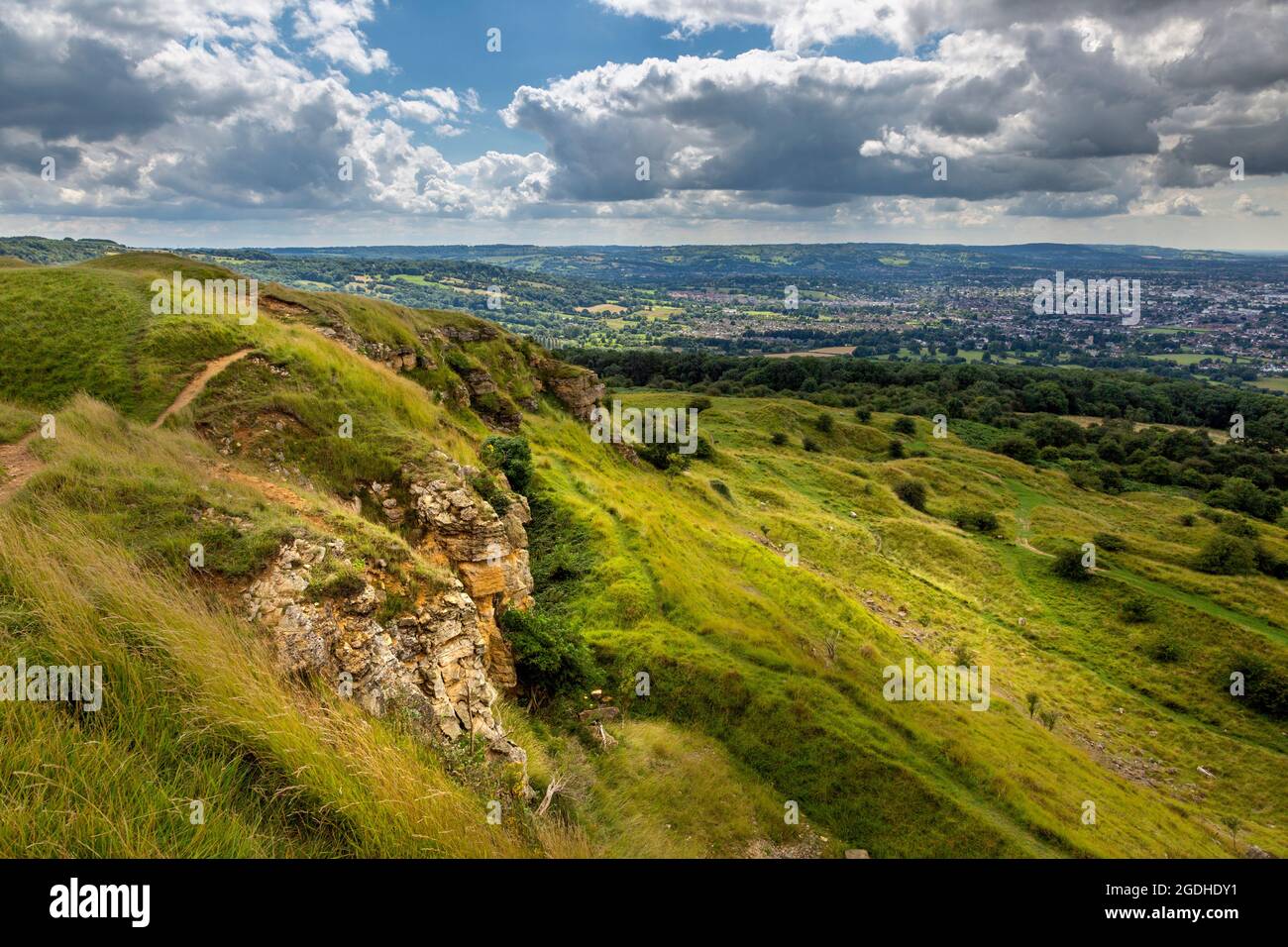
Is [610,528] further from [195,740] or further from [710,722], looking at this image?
[195,740]

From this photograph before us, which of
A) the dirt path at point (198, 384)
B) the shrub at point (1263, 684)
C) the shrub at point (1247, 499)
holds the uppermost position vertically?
the dirt path at point (198, 384)

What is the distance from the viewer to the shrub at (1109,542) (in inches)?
2544

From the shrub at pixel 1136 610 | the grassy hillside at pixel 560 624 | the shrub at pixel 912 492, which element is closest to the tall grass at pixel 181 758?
the grassy hillside at pixel 560 624

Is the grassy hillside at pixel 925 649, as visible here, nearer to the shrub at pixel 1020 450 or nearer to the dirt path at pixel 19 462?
the dirt path at pixel 19 462

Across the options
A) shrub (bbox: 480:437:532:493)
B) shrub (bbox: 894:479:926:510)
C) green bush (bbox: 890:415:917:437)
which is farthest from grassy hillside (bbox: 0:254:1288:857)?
green bush (bbox: 890:415:917:437)

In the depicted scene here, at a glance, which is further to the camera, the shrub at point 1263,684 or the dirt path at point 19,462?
the shrub at point 1263,684

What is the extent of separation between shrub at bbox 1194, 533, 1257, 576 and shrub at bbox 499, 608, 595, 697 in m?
72.6

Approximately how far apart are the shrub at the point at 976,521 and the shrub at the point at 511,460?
57439 millimetres

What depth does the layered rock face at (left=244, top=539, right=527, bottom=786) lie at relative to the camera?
9844 mm

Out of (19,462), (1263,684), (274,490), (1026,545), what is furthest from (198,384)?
(1026,545)

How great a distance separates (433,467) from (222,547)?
9800 millimetres

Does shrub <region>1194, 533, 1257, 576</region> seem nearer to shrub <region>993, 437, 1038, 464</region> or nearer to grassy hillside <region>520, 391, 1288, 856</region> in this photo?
grassy hillside <region>520, 391, 1288, 856</region>

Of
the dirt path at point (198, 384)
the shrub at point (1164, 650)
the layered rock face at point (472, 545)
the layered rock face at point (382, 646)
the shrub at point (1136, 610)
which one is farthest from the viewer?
the shrub at point (1136, 610)
